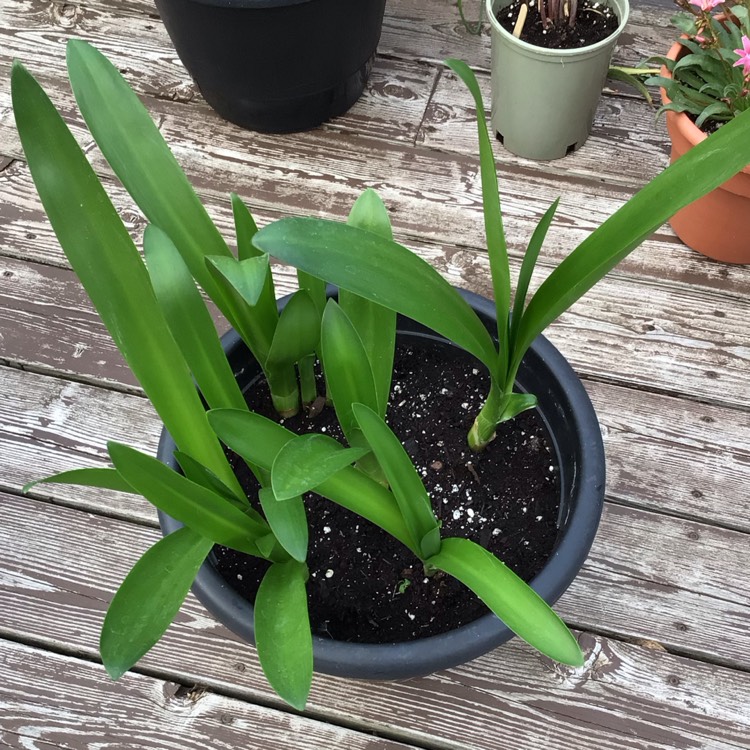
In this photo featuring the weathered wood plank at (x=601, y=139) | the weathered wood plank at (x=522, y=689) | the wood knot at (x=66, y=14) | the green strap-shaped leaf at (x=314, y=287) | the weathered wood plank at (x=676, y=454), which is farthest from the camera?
the wood knot at (x=66, y=14)

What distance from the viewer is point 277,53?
1153 mm

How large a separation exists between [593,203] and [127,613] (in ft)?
3.11

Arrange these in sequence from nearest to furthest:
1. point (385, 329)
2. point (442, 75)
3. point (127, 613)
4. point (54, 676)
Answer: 1. point (127, 613)
2. point (385, 329)
3. point (54, 676)
4. point (442, 75)

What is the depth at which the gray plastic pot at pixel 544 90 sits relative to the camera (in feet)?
3.70

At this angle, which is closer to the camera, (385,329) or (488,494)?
(385,329)

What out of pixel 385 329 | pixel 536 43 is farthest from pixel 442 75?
pixel 385 329

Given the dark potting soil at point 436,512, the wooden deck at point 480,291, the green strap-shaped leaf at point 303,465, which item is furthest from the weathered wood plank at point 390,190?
the green strap-shaped leaf at point 303,465

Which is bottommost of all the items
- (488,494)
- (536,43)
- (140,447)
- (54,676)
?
(54,676)

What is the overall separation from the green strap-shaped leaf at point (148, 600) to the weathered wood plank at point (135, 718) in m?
0.39

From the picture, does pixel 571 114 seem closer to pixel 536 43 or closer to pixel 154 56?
pixel 536 43

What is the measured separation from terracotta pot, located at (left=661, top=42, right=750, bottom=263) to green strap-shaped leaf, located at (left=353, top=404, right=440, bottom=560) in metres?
0.67

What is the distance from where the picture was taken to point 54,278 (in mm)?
1167

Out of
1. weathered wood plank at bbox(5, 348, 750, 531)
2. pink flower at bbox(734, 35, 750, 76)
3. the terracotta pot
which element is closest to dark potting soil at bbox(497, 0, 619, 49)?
the terracotta pot

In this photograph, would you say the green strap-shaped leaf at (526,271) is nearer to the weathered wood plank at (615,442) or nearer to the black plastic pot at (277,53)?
the weathered wood plank at (615,442)
